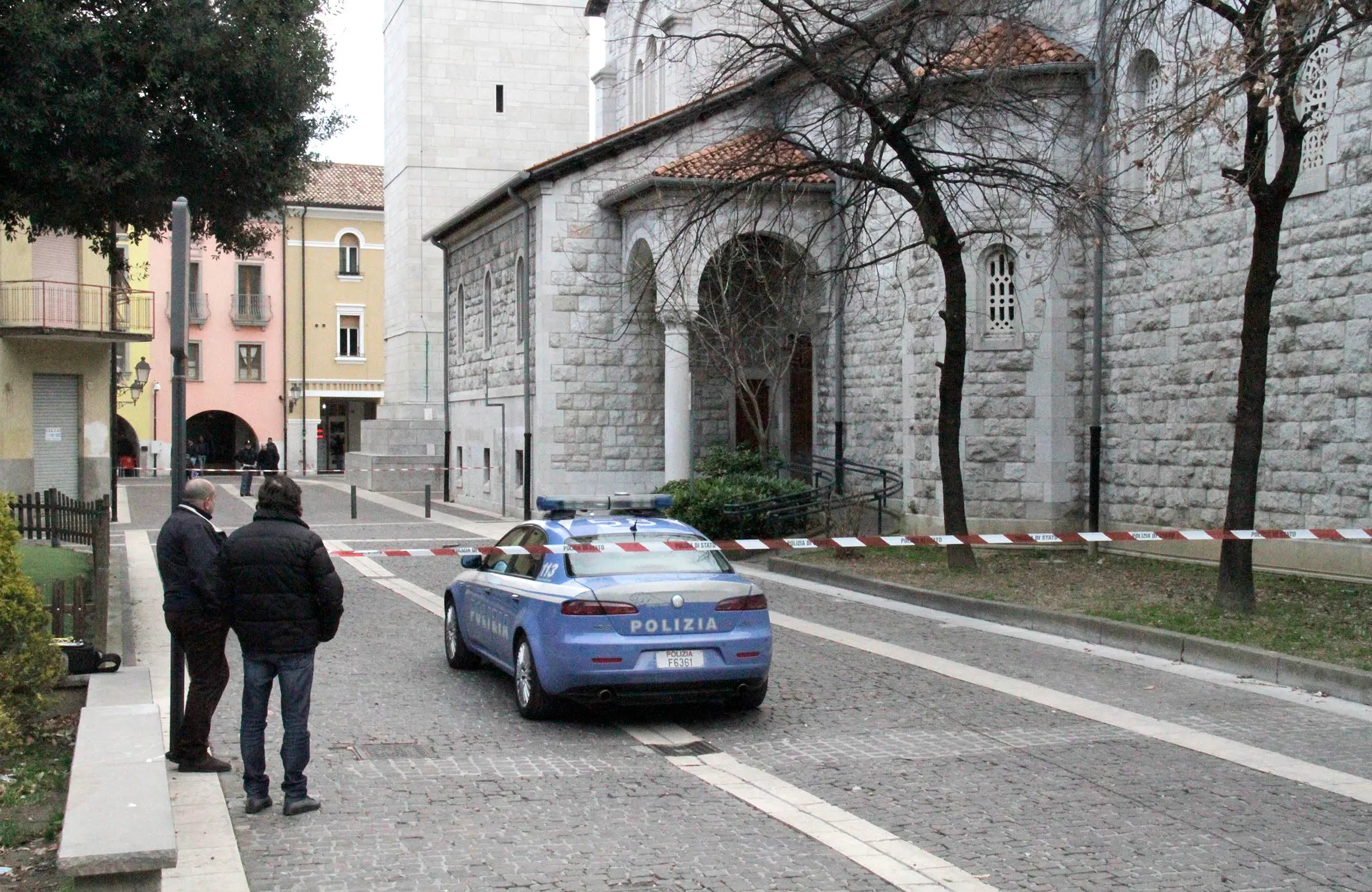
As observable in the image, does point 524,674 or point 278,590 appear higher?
point 278,590

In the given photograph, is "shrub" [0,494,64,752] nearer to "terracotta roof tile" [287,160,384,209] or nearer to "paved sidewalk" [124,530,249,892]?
"paved sidewalk" [124,530,249,892]

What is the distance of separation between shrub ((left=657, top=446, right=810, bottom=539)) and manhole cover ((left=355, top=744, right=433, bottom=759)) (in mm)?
13730

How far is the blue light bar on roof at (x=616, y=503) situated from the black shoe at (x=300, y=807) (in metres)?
4.08

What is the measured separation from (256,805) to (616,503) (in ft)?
19.4

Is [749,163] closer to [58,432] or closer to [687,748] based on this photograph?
[687,748]

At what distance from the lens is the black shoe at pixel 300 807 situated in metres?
7.12

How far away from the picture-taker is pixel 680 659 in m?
9.26

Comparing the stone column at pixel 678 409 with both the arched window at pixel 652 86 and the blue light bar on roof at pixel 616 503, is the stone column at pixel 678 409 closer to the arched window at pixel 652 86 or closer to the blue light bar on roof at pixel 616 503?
the arched window at pixel 652 86

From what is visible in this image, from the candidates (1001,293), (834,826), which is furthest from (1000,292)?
(834,826)

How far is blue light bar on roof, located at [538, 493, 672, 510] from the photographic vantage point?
11.2 meters

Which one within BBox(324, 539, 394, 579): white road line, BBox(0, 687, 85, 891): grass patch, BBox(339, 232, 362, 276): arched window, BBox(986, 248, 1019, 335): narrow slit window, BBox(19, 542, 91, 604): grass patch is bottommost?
BBox(324, 539, 394, 579): white road line

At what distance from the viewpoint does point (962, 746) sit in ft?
28.9

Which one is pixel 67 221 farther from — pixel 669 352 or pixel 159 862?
pixel 669 352

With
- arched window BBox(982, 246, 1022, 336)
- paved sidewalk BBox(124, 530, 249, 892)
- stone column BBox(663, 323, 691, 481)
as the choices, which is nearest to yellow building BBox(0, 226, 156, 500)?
stone column BBox(663, 323, 691, 481)
